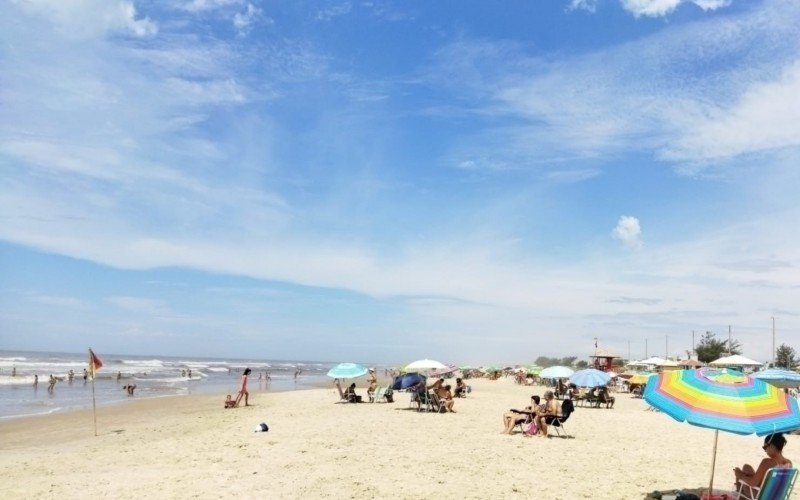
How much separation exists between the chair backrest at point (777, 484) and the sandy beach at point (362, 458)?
160 centimetres

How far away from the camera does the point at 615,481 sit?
8742 millimetres

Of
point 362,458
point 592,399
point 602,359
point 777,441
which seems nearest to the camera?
point 777,441

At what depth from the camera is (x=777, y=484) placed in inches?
260

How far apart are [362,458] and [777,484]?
19.4ft

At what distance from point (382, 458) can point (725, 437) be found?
8381 millimetres

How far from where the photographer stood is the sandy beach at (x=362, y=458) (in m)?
8.23

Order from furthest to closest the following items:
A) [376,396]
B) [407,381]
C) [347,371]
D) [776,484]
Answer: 1. [376,396]
2. [347,371]
3. [407,381]
4. [776,484]

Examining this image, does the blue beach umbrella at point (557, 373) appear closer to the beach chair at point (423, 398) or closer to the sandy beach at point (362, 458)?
the sandy beach at point (362, 458)

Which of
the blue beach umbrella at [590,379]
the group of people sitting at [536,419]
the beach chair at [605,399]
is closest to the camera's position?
the group of people sitting at [536,419]

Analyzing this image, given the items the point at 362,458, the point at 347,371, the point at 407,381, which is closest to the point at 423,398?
the point at 407,381

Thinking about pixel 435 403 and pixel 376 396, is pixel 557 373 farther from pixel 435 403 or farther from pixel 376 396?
pixel 376 396

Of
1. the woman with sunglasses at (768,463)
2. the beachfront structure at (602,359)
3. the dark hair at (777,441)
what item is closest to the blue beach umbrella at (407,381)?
the woman with sunglasses at (768,463)

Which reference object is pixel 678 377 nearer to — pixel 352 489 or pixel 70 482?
pixel 352 489

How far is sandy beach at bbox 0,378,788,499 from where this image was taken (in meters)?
8.23
